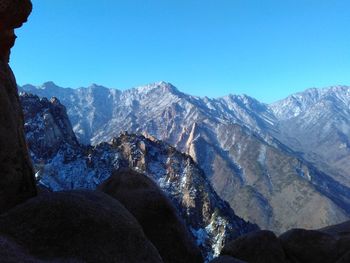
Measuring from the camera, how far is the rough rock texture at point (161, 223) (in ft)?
100

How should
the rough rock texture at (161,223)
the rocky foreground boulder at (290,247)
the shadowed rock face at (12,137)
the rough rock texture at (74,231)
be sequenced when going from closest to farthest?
the rough rock texture at (74,231) → the shadowed rock face at (12,137) → the rough rock texture at (161,223) → the rocky foreground boulder at (290,247)

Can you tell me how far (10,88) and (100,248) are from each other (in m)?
10.7

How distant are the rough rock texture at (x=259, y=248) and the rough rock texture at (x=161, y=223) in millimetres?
6218

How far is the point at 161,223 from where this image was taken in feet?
103

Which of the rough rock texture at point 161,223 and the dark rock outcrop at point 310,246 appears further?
the dark rock outcrop at point 310,246

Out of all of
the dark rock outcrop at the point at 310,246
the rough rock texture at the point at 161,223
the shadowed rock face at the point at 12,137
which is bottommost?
the dark rock outcrop at the point at 310,246

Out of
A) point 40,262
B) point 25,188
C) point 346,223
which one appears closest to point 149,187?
point 25,188

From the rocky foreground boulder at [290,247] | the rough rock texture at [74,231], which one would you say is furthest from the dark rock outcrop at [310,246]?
the rough rock texture at [74,231]

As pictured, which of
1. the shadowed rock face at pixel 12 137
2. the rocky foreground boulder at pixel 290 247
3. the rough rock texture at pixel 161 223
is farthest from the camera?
the rocky foreground boulder at pixel 290 247

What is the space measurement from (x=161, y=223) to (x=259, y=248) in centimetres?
1041

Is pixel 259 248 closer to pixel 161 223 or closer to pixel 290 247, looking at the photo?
pixel 290 247

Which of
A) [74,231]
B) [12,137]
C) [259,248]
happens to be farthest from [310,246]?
[12,137]

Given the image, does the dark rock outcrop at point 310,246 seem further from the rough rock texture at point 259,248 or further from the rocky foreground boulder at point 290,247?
the rough rock texture at point 259,248

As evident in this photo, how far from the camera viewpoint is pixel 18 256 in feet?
55.0
